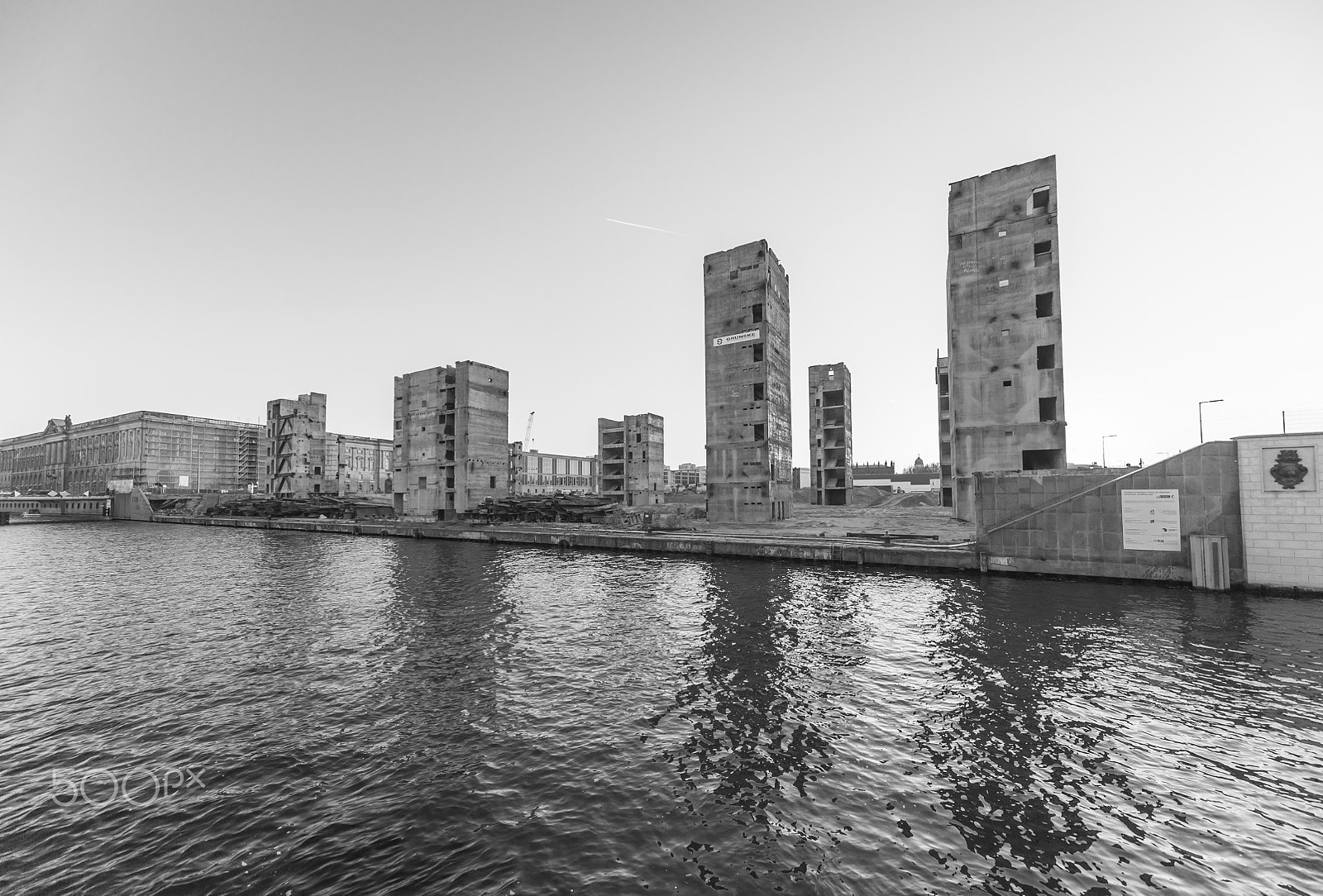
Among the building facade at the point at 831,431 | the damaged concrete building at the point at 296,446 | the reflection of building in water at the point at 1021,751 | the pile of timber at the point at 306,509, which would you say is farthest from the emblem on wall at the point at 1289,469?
the damaged concrete building at the point at 296,446

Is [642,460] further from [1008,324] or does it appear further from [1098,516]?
[1098,516]

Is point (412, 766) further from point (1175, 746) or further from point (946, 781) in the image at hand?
point (1175, 746)

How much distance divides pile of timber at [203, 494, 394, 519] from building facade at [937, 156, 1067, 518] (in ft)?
270

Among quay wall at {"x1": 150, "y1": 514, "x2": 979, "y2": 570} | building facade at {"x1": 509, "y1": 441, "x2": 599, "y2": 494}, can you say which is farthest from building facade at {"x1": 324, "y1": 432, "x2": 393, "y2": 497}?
quay wall at {"x1": 150, "y1": 514, "x2": 979, "y2": 570}

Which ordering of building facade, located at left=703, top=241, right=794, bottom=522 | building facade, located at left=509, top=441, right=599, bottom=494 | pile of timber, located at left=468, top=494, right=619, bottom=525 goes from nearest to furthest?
building facade, located at left=703, top=241, right=794, bottom=522
pile of timber, located at left=468, top=494, right=619, bottom=525
building facade, located at left=509, top=441, right=599, bottom=494

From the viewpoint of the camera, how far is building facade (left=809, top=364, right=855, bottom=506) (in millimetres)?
100438

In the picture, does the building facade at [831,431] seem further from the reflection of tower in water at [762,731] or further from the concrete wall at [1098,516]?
the reflection of tower in water at [762,731]

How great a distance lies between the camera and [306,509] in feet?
288

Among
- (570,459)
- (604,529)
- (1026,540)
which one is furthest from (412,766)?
(570,459)

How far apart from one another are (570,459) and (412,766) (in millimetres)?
162459

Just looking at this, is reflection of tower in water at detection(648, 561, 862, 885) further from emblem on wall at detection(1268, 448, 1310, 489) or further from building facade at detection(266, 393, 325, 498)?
building facade at detection(266, 393, 325, 498)

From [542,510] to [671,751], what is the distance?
6340 cm

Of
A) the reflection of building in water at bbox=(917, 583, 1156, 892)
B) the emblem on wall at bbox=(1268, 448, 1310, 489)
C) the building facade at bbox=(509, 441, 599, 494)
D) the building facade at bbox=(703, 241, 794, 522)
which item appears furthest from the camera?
the building facade at bbox=(509, 441, 599, 494)

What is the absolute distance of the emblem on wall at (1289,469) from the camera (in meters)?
24.6
